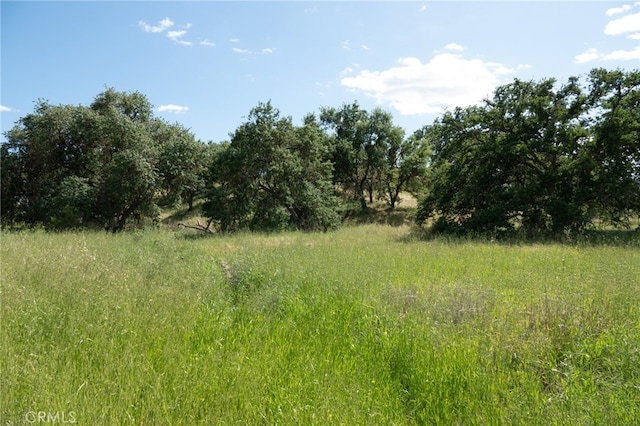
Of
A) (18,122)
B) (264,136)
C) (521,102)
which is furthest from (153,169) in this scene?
(521,102)

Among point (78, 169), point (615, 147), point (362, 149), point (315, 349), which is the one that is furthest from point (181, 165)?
point (615, 147)

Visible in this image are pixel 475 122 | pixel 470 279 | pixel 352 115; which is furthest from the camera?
pixel 352 115

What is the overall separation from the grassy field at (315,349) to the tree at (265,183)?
14.7 metres

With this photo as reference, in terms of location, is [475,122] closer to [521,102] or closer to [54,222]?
[521,102]

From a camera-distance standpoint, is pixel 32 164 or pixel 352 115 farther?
pixel 352 115

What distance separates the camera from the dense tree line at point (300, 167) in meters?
16.4

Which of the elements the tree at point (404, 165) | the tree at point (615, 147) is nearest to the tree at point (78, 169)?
the tree at point (404, 165)

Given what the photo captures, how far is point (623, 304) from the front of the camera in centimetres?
523

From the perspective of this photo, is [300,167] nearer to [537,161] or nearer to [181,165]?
[181,165]

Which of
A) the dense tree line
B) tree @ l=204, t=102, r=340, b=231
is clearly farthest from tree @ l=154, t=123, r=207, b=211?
tree @ l=204, t=102, r=340, b=231

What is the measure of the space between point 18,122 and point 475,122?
28.3 metres

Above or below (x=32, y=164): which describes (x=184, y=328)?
below

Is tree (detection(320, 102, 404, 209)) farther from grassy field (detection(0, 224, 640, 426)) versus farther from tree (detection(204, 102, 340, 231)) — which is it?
grassy field (detection(0, 224, 640, 426))

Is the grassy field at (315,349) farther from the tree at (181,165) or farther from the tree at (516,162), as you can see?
the tree at (181,165)
